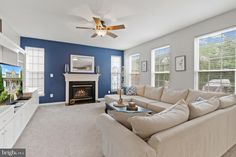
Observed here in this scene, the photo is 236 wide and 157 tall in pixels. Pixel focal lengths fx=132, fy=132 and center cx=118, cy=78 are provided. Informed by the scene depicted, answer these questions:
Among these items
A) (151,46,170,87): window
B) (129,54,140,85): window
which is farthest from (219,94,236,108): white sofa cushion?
(129,54,140,85): window

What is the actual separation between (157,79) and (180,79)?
120 cm

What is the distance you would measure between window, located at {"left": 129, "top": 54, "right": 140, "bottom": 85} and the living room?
7 centimetres

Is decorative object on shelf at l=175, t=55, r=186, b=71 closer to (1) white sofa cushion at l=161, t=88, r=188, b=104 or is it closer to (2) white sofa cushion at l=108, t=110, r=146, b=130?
(1) white sofa cushion at l=161, t=88, r=188, b=104

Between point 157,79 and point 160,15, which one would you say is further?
point 157,79

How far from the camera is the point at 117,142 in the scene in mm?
1405

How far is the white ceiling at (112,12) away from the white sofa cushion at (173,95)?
1.93 meters

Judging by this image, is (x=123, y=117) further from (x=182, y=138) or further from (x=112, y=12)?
(x=112, y=12)

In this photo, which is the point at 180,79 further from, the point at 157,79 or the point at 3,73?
the point at 3,73

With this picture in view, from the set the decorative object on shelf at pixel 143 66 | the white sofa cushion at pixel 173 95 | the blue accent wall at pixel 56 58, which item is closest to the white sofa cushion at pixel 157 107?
the white sofa cushion at pixel 173 95

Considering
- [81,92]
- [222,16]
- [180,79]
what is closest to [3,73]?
[81,92]

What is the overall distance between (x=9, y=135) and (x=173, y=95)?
365 cm

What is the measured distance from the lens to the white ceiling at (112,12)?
105 inches

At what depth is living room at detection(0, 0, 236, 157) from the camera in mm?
1483

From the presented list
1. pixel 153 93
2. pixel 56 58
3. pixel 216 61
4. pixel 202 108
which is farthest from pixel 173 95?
pixel 56 58
